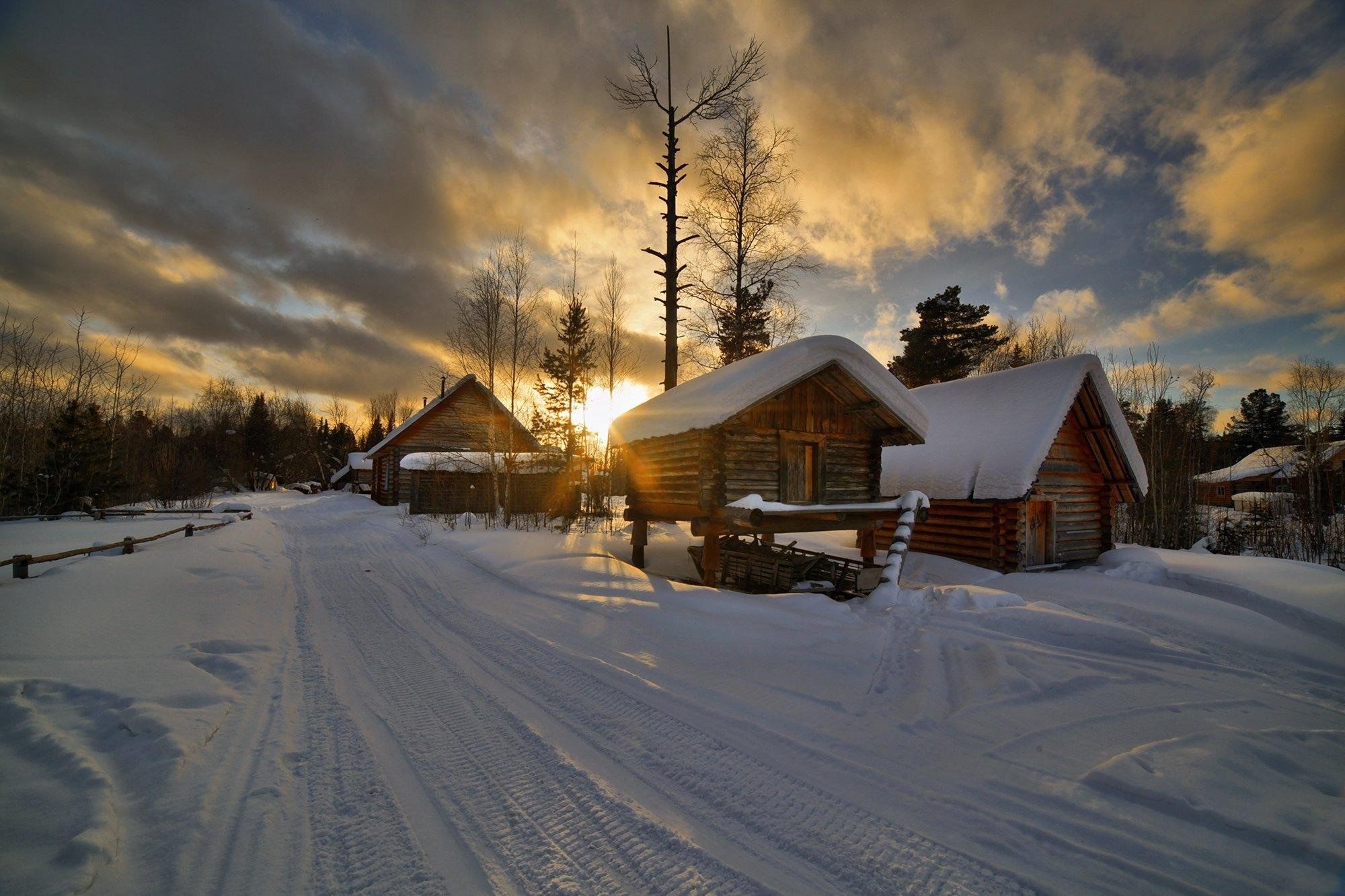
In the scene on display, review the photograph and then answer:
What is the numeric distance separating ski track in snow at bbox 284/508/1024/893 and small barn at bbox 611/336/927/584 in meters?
5.53

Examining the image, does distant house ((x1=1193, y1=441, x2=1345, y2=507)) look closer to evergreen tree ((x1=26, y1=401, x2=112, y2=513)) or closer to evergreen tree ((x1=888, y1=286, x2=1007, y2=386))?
evergreen tree ((x1=888, y1=286, x2=1007, y2=386))

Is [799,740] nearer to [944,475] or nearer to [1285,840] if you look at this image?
[1285,840]

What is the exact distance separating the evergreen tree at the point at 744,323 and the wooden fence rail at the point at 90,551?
16.4 meters

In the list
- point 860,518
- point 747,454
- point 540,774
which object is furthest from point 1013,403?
point 540,774

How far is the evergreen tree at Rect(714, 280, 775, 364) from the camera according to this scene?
18.8 m

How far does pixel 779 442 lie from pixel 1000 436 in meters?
6.63

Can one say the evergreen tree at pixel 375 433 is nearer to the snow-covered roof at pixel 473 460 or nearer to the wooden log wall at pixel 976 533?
the snow-covered roof at pixel 473 460

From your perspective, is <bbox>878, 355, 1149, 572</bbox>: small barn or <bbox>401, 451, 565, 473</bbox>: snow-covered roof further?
<bbox>401, 451, 565, 473</bbox>: snow-covered roof

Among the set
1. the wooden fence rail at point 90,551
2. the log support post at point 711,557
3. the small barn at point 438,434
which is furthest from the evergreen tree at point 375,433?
the log support post at point 711,557

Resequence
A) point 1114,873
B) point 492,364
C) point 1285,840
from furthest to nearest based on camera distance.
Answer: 1. point 492,364
2. point 1285,840
3. point 1114,873

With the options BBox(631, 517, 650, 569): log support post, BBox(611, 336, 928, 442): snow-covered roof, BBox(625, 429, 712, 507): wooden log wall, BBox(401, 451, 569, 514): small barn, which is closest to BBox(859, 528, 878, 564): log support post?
BBox(611, 336, 928, 442): snow-covered roof

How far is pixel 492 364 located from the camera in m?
21.1

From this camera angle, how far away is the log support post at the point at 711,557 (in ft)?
34.8

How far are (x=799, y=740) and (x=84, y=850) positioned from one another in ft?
13.7
